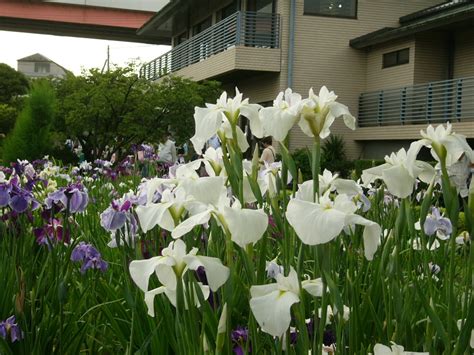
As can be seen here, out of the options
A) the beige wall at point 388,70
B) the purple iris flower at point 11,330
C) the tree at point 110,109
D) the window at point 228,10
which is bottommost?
the purple iris flower at point 11,330

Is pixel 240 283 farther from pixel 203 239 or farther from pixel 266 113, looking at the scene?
pixel 266 113

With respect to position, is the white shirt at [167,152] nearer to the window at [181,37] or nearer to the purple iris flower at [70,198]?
the purple iris flower at [70,198]

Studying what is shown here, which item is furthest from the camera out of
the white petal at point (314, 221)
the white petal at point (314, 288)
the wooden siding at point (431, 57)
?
the wooden siding at point (431, 57)

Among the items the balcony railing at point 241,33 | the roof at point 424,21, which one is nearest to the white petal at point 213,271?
the roof at point 424,21

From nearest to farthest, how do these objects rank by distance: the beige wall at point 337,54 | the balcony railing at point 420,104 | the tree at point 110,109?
Answer: the tree at point 110,109 → the balcony railing at point 420,104 → the beige wall at point 337,54

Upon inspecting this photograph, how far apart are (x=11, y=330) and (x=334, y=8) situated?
58.1 ft

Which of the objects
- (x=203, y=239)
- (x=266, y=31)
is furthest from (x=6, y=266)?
(x=266, y=31)

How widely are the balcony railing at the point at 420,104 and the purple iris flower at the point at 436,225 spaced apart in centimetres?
1249

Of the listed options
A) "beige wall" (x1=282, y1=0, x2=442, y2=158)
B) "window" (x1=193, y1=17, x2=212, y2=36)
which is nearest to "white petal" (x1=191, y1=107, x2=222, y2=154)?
"beige wall" (x1=282, y1=0, x2=442, y2=158)

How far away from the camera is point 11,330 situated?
1.95 meters

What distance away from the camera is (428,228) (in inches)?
103

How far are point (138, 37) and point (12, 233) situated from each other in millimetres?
31976

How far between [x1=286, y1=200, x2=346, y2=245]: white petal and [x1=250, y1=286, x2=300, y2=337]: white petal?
0.13 meters

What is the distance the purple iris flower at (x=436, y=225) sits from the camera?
2609mm
